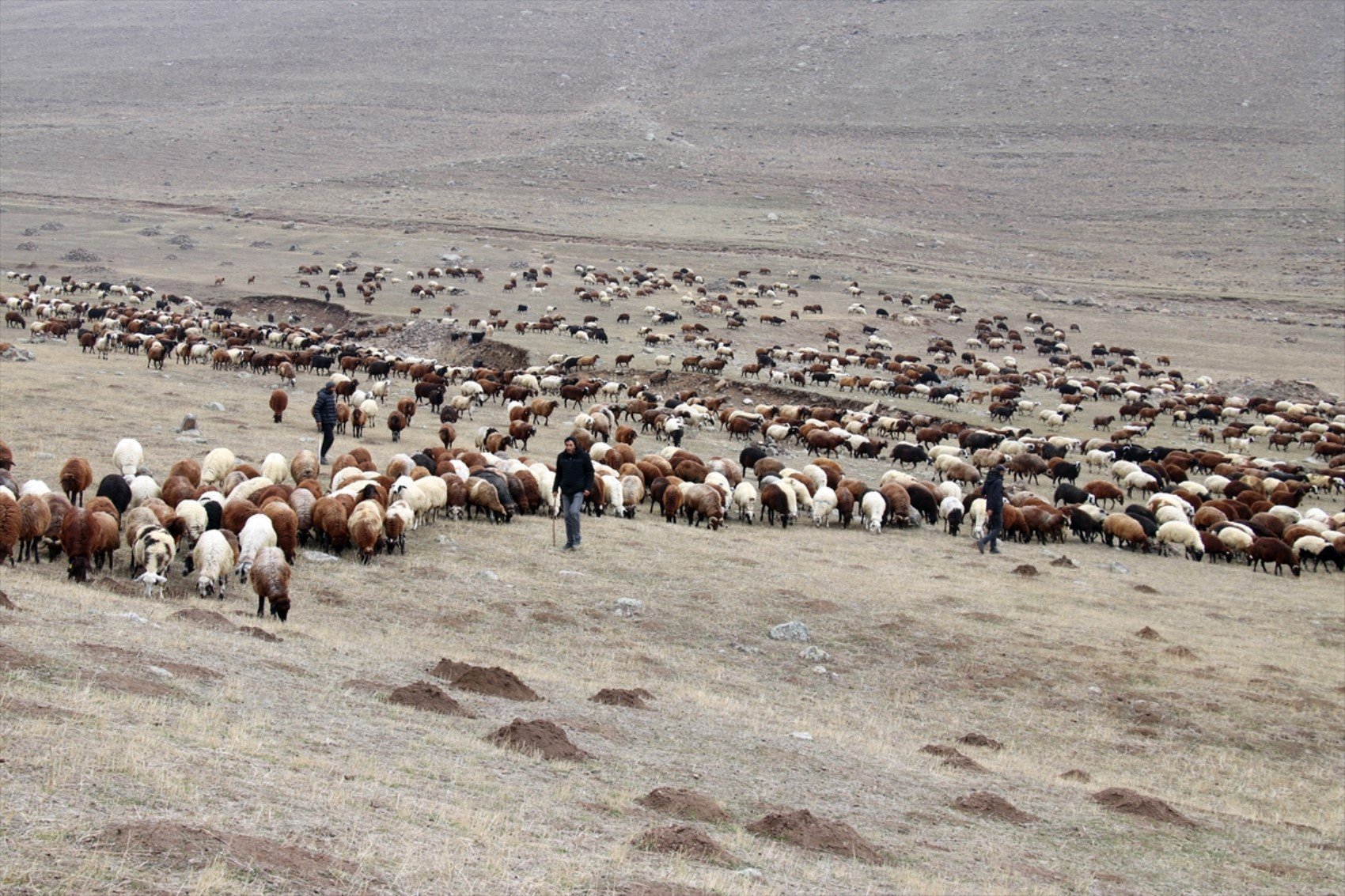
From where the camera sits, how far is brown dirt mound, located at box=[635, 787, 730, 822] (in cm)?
810

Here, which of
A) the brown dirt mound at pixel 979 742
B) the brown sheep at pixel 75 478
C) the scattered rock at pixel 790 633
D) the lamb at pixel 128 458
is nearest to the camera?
the brown dirt mound at pixel 979 742

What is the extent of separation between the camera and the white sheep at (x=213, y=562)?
13.0 metres

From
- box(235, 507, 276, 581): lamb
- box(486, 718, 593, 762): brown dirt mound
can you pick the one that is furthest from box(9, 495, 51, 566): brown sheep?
box(486, 718, 593, 762): brown dirt mound

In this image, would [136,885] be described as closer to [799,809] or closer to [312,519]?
[799,809]

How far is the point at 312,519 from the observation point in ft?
51.4

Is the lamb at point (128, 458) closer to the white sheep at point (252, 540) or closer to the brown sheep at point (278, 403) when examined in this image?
the white sheep at point (252, 540)

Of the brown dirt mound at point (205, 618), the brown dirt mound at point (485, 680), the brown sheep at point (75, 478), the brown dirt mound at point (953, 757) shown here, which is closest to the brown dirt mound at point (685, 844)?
the brown dirt mound at point (485, 680)

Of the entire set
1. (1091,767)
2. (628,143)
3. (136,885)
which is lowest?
(1091,767)

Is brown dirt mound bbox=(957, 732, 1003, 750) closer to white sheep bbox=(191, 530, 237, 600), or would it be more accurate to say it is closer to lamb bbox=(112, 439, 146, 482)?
white sheep bbox=(191, 530, 237, 600)

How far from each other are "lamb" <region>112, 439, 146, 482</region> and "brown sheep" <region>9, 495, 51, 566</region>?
3.85 m

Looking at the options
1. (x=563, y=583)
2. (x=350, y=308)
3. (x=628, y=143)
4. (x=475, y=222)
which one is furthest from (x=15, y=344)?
(x=628, y=143)

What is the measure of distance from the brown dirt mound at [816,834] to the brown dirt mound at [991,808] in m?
1.73

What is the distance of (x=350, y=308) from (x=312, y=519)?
1432 inches

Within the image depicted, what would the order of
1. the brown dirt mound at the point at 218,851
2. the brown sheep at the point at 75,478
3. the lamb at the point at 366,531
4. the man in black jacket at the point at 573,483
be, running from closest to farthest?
the brown dirt mound at the point at 218,851 < the lamb at the point at 366,531 < the brown sheep at the point at 75,478 < the man in black jacket at the point at 573,483
